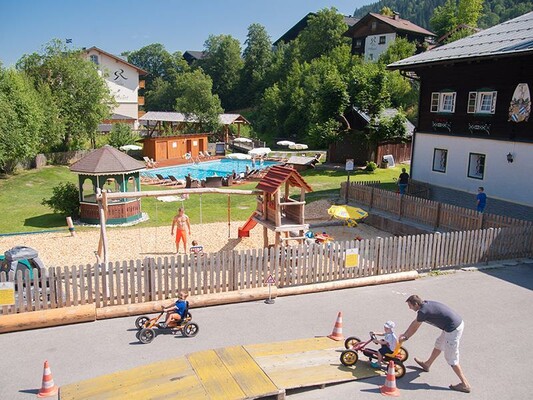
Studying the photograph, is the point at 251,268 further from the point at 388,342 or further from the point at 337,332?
the point at 388,342

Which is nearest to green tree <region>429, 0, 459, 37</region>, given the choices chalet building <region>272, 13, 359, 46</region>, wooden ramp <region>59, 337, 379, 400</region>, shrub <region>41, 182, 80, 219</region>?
chalet building <region>272, 13, 359, 46</region>

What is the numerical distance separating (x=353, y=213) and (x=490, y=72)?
1077 cm

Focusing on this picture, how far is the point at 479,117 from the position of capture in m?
24.3

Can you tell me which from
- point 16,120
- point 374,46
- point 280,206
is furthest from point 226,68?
point 280,206

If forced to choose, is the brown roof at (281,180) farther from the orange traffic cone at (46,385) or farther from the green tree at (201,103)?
the green tree at (201,103)

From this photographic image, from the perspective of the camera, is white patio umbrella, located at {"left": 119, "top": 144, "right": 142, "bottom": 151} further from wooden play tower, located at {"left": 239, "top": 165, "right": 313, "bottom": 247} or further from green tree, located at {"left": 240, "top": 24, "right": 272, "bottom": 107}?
green tree, located at {"left": 240, "top": 24, "right": 272, "bottom": 107}

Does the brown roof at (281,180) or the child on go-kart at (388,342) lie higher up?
the brown roof at (281,180)

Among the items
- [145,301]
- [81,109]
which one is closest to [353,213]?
[145,301]

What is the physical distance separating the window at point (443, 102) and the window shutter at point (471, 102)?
1.11 m

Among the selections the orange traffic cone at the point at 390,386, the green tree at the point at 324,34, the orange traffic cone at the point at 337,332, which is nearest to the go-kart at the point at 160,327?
the orange traffic cone at the point at 337,332

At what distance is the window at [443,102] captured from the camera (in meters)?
26.2

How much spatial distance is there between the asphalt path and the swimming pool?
30161mm

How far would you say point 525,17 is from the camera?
2680 cm

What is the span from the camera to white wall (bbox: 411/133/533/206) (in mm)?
21969
